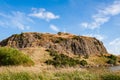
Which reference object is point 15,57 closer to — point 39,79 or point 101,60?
point 39,79

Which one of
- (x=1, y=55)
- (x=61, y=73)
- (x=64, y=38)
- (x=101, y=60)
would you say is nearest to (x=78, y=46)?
(x=64, y=38)

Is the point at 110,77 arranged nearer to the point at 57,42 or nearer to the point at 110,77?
the point at 110,77

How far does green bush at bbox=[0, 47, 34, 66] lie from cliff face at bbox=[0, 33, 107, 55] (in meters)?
54.2

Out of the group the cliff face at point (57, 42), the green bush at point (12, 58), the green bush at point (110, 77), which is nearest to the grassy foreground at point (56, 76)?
the green bush at point (110, 77)

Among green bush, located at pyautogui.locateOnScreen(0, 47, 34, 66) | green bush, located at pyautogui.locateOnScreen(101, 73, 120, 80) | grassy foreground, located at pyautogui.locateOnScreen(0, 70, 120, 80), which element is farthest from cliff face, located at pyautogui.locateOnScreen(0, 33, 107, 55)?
green bush, located at pyautogui.locateOnScreen(101, 73, 120, 80)

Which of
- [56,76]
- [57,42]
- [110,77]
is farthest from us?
[57,42]

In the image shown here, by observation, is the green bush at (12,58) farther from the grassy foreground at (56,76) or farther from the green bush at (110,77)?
the green bush at (110,77)

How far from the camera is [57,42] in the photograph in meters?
114

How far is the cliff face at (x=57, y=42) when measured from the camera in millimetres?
110500

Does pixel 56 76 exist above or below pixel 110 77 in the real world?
above

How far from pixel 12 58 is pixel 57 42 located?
2465 inches

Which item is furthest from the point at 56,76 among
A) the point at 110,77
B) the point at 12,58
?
the point at 12,58

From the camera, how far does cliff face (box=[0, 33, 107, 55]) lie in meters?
110

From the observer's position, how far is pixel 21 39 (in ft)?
371
